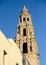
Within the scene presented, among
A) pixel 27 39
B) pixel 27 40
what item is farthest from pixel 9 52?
pixel 27 39

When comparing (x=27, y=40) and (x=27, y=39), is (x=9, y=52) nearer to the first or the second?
(x=27, y=40)

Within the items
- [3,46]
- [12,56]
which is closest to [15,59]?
[12,56]

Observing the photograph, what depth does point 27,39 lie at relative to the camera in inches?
2852

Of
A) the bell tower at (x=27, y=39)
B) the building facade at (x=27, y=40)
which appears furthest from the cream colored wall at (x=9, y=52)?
the bell tower at (x=27, y=39)

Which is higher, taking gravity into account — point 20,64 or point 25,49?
point 25,49

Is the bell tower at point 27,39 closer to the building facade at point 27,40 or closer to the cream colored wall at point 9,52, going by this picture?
the building facade at point 27,40

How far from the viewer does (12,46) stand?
2291 cm

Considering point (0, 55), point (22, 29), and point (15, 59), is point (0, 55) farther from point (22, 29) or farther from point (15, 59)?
point (22, 29)

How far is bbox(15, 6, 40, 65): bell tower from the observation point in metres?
69.1

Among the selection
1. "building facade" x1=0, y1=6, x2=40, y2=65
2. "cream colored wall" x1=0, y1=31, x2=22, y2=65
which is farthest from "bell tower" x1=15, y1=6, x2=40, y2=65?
"cream colored wall" x1=0, y1=31, x2=22, y2=65

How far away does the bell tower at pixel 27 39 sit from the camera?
227 ft

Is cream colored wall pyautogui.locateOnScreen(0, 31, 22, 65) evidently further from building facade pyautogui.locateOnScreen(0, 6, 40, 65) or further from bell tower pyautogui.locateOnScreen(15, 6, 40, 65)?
bell tower pyautogui.locateOnScreen(15, 6, 40, 65)

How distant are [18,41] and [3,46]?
51783 mm

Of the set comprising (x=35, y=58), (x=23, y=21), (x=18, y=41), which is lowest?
(x=35, y=58)
